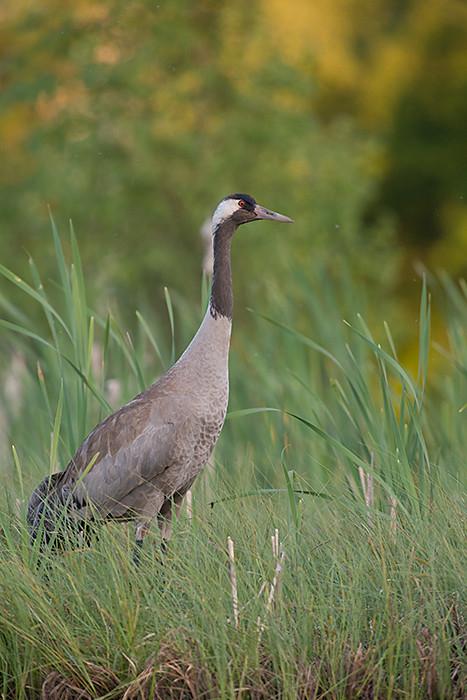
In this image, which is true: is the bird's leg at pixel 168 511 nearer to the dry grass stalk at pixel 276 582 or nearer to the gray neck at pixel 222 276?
the gray neck at pixel 222 276

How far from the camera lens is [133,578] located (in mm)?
3869

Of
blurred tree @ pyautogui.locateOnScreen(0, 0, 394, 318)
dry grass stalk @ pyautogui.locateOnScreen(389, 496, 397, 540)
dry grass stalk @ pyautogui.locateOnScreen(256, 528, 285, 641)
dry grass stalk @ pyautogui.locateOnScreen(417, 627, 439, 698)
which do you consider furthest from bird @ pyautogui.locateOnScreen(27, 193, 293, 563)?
blurred tree @ pyautogui.locateOnScreen(0, 0, 394, 318)

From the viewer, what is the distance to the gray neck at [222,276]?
4957mm

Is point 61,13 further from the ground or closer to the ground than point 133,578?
further from the ground

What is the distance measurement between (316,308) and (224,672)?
8.23ft

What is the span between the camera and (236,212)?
16.7 feet

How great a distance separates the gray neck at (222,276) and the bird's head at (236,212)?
1 centimetres

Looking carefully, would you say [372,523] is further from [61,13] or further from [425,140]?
[425,140]

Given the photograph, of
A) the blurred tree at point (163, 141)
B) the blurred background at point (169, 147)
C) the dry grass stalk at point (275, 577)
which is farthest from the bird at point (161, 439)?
the blurred tree at point (163, 141)

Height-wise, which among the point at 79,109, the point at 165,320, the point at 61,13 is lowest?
the point at 165,320

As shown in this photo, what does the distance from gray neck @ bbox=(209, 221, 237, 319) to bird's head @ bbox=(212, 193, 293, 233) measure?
1cm

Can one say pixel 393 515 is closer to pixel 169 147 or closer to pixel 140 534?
pixel 140 534

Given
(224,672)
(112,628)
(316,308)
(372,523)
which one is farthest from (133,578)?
(316,308)

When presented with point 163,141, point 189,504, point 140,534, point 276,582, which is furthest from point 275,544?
point 163,141
